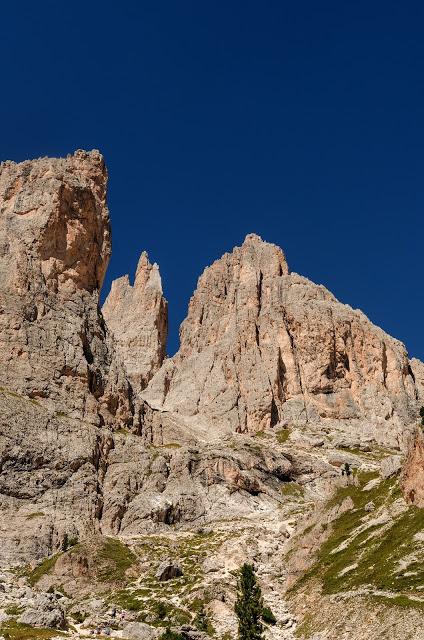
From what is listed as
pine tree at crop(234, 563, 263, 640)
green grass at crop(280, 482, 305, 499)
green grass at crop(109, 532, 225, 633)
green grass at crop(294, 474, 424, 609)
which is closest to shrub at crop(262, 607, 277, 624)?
pine tree at crop(234, 563, 263, 640)

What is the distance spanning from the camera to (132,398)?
157375 mm

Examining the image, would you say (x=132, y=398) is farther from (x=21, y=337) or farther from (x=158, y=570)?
(x=158, y=570)

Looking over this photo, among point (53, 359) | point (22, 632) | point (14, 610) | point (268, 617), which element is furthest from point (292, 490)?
point (22, 632)

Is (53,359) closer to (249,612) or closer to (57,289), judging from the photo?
(57,289)

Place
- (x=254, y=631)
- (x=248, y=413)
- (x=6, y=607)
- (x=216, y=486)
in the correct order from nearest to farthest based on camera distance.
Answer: (x=254, y=631) → (x=6, y=607) → (x=216, y=486) → (x=248, y=413)

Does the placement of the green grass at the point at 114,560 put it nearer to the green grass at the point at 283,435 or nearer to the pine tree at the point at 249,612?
the pine tree at the point at 249,612

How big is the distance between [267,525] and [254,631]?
163 feet

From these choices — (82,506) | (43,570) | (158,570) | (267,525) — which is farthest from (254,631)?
(82,506)

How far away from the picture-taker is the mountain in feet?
223

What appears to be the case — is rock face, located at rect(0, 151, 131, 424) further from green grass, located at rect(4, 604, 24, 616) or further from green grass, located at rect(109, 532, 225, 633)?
green grass, located at rect(4, 604, 24, 616)

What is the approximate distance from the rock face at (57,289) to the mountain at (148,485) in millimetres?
361

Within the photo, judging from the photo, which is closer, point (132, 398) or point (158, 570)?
point (158, 570)

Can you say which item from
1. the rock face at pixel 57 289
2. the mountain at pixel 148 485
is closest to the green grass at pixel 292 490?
the mountain at pixel 148 485

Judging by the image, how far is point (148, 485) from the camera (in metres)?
122
